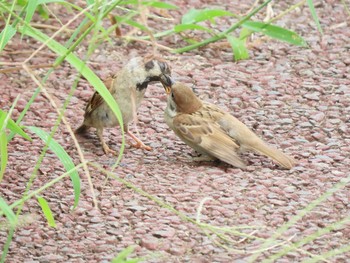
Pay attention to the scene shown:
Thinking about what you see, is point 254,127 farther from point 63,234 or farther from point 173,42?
point 63,234

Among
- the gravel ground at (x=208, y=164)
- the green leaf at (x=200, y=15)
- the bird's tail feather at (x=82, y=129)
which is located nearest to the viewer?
the gravel ground at (x=208, y=164)

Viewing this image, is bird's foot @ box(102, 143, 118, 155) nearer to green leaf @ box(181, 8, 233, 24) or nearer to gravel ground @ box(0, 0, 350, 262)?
gravel ground @ box(0, 0, 350, 262)

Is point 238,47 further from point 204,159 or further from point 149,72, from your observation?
point 204,159

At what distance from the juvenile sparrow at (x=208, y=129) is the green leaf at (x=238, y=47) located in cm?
97

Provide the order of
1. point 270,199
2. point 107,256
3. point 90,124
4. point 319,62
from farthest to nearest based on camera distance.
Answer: point 319,62 < point 90,124 < point 270,199 < point 107,256

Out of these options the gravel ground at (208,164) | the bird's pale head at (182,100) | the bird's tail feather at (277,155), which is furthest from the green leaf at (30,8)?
the bird's tail feather at (277,155)

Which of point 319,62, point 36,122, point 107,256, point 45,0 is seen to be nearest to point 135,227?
point 107,256

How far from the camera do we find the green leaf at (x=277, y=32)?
6953 mm

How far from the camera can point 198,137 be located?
20.5ft

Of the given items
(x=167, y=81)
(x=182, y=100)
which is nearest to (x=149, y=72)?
(x=167, y=81)

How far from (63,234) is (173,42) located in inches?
120

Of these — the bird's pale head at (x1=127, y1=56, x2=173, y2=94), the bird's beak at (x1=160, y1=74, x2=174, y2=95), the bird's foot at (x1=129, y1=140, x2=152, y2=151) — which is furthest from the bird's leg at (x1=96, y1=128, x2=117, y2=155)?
the bird's beak at (x1=160, y1=74, x2=174, y2=95)

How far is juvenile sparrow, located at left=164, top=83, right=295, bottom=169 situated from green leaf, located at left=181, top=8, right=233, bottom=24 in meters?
0.98

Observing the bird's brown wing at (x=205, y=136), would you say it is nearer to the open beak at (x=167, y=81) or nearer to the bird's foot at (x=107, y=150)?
the open beak at (x=167, y=81)
